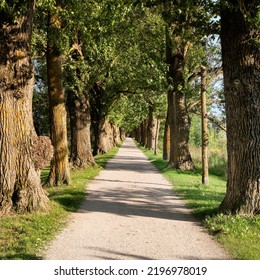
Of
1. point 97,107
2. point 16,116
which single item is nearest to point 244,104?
point 16,116

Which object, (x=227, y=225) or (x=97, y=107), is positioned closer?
(x=227, y=225)

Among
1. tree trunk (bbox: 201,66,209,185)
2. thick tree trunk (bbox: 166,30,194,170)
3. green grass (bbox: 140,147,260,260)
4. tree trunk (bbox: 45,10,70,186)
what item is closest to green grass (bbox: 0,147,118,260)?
tree trunk (bbox: 45,10,70,186)

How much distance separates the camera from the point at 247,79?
8992 millimetres

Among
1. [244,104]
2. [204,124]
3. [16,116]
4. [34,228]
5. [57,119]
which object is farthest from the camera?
[204,124]

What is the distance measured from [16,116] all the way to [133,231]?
3.72 m

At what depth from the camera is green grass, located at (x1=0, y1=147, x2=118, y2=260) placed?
673 cm

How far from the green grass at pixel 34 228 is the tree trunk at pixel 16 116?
0.49 meters

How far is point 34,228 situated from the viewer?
831 cm

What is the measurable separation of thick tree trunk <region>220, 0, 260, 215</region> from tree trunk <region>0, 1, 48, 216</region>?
176 inches

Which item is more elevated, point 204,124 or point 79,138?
point 204,124

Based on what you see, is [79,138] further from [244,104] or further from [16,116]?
[244,104]

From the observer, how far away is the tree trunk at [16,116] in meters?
9.38

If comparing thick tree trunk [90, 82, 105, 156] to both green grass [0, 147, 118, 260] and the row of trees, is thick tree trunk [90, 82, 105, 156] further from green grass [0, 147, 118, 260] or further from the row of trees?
green grass [0, 147, 118, 260]
